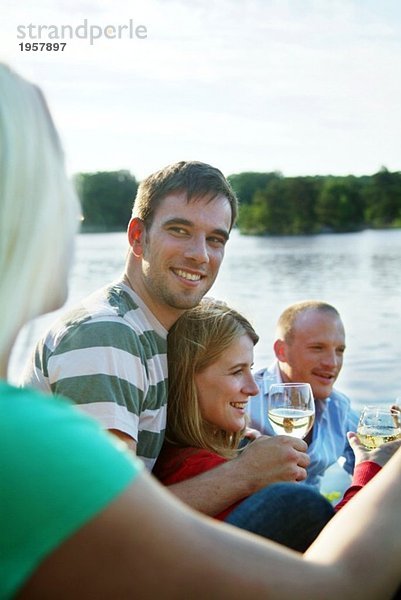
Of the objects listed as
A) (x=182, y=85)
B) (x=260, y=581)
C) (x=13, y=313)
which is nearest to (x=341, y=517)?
(x=260, y=581)

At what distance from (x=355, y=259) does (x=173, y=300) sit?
29.0 metres

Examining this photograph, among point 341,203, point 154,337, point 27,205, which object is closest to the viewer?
point 27,205

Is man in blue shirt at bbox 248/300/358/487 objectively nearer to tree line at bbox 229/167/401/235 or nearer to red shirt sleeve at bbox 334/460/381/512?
red shirt sleeve at bbox 334/460/381/512

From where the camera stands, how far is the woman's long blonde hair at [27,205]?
1102 millimetres

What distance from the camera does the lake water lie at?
1157cm

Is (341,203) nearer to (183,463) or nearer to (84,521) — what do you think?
(183,463)

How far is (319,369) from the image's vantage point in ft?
13.4

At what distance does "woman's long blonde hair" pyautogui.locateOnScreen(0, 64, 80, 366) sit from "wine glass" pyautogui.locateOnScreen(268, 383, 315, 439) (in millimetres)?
1649

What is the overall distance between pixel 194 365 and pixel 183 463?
33 cm

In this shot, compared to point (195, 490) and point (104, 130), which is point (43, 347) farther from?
point (104, 130)

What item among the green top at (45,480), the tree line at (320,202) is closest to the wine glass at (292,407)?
the green top at (45,480)

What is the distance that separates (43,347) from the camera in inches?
97.4

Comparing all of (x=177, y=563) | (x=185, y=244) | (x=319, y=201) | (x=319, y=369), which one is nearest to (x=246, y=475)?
(x=185, y=244)

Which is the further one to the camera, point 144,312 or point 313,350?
point 313,350
